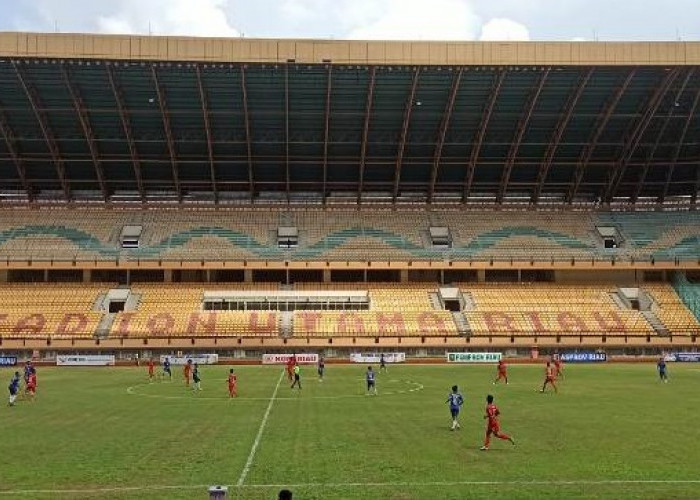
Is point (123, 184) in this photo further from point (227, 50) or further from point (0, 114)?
point (227, 50)

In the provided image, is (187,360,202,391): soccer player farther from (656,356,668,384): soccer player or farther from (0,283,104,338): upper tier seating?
(0,283,104,338): upper tier seating

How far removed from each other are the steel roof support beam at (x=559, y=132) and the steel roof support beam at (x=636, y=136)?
20.4 ft

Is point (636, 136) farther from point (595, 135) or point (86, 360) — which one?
point (86, 360)

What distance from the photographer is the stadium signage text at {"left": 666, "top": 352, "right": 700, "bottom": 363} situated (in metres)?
64.9

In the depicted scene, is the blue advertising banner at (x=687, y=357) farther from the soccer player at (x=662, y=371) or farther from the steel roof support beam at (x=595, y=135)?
the soccer player at (x=662, y=371)

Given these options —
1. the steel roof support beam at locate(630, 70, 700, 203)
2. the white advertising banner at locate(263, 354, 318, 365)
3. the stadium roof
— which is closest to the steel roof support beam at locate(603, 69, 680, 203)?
the stadium roof

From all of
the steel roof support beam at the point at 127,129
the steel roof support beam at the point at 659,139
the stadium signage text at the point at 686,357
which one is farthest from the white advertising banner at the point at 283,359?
the steel roof support beam at the point at 659,139

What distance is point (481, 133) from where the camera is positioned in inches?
2808

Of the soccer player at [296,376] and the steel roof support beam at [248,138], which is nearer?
the soccer player at [296,376]

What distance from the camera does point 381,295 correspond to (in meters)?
75.9

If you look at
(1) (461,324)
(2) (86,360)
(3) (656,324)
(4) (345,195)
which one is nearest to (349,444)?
(2) (86,360)

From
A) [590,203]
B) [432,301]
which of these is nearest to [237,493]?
[432,301]

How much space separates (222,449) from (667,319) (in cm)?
5881

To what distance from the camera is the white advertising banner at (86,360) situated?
206 feet
